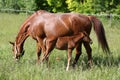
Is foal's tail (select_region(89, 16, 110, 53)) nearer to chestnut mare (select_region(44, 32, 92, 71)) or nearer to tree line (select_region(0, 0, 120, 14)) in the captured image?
chestnut mare (select_region(44, 32, 92, 71))

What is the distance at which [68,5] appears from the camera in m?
34.8

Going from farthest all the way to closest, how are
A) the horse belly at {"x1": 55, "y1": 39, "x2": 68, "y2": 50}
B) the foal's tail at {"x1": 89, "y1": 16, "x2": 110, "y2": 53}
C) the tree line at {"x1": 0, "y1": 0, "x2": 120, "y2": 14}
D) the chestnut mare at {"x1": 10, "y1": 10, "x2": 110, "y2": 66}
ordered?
the tree line at {"x1": 0, "y1": 0, "x2": 120, "y2": 14} < the foal's tail at {"x1": 89, "y1": 16, "x2": 110, "y2": 53} < the chestnut mare at {"x1": 10, "y1": 10, "x2": 110, "y2": 66} < the horse belly at {"x1": 55, "y1": 39, "x2": 68, "y2": 50}

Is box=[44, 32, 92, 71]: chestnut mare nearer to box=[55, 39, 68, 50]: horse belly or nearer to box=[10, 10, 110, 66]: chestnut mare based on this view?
box=[55, 39, 68, 50]: horse belly

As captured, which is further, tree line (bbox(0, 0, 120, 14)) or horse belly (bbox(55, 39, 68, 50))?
tree line (bbox(0, 0, 120, 14))

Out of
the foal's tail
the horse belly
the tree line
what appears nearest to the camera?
the horse belly

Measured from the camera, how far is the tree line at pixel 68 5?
31578mm

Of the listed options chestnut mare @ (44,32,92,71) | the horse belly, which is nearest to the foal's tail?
chestnut mare @ (44,32,92,71)

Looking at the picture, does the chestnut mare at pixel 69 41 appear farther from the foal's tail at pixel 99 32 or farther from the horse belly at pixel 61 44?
the foal's tail at pixel 99 32

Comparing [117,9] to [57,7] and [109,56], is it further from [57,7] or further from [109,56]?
[109,56]

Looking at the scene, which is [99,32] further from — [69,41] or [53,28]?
[53,28]

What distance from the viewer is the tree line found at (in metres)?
31.6

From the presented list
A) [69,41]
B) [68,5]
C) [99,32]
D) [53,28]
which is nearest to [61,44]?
[69,41]

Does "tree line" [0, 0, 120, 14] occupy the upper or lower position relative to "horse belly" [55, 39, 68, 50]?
lower

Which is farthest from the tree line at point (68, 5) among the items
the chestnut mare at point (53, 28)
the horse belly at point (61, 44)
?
the horse belly at point (61, 44)
